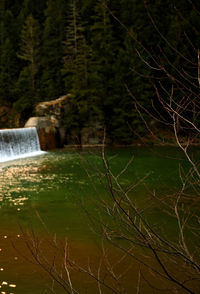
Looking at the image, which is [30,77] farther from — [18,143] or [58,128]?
[18,143]

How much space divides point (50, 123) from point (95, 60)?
680cm

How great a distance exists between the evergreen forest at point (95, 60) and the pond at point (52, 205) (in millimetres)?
6482

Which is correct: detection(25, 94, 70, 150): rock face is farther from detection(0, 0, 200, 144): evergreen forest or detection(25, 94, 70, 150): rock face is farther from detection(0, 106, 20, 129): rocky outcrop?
detection(0, 106, 20, 129): rocky outcrop

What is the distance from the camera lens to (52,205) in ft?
29.5

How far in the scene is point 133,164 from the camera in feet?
50.1

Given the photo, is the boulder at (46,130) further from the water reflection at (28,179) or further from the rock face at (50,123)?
the water reflection at (28,179)

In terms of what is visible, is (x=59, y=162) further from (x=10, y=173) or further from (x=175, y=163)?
(x=175, y=163)

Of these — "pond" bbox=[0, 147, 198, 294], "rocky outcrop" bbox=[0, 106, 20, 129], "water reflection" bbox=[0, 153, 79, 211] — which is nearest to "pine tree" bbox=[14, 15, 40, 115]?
"rocky outcrop" bbox=[0, 106, 20, 129]

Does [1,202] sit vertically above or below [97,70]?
below

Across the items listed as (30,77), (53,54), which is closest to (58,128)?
(30,77)

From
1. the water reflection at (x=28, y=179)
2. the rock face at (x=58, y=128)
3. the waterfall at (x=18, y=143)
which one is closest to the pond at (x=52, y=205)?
the water reflection at (x=28, y=179)

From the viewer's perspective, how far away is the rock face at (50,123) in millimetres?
21781

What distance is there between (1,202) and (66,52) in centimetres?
2256

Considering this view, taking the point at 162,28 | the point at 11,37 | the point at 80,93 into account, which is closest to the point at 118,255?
the point at 80,93
